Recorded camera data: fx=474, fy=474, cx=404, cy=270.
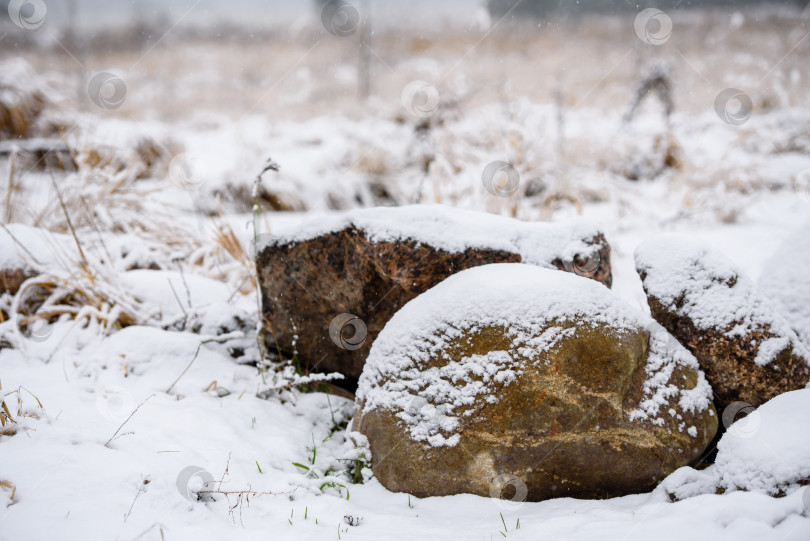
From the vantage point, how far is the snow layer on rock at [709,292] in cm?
177

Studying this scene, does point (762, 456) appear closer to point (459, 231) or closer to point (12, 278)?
point (459, 231)

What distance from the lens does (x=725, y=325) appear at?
1.78 metres

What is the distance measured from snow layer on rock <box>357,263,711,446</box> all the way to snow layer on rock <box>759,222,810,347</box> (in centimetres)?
67

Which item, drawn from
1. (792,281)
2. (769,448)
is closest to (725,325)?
(769,448)

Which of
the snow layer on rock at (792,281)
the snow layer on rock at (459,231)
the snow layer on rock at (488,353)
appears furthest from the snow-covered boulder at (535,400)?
the snow layer on rock at (792,281)

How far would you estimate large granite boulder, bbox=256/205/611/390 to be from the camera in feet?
6.59

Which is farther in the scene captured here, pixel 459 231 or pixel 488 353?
pixel 459 231

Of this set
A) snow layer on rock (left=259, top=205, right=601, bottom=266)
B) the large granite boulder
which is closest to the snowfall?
the large granite boulder

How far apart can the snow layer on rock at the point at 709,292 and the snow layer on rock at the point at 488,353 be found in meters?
0.15

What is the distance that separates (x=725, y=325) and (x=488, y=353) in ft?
2.97

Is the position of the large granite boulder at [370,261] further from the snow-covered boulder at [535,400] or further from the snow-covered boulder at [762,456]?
the snow-covered boulder at [762,456]

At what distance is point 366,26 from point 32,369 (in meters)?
12.7

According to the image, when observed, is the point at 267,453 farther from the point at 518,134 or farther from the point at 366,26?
the point at 366,26

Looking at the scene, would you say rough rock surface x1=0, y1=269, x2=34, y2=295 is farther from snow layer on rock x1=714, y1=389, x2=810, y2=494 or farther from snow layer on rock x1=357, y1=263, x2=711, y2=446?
snow layer on rock x1=714, y1=389, x2=810, y2=494
